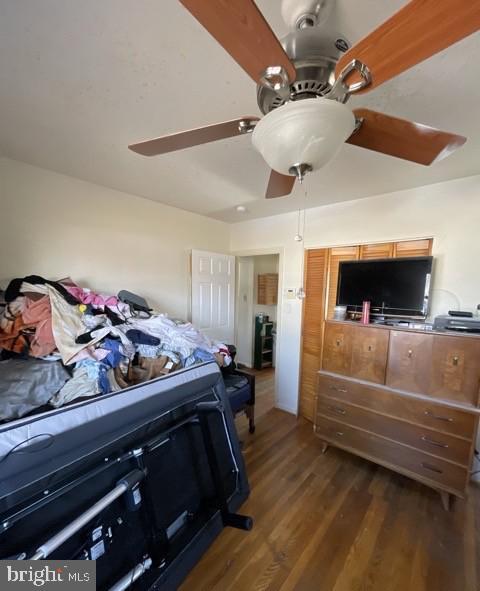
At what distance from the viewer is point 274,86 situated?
2.44 ft

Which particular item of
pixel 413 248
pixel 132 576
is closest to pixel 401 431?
pixel 413 248

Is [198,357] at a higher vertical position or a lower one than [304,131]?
lower

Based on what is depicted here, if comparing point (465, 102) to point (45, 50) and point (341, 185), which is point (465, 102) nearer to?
point (341, 185)

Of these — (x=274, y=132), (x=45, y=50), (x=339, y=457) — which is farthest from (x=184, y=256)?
(x=339, y=457)

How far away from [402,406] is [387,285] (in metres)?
1.05

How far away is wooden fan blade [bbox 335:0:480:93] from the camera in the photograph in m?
0.53

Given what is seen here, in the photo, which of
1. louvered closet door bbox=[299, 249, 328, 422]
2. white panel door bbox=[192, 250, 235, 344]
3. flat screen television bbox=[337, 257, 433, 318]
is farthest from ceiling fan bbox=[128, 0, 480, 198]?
white panel door bbox=[192, 250, 235, 344]

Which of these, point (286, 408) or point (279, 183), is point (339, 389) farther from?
point (279, 183)

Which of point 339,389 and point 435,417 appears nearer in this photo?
point 435,417

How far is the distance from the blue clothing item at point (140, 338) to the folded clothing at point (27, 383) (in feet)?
1.56

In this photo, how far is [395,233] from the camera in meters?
2.37

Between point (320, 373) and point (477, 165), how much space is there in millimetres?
2111

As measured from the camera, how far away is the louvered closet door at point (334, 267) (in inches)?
105

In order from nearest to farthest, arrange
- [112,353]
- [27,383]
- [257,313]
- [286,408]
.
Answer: [27,383], [112,353], [286,408], [257,313]
